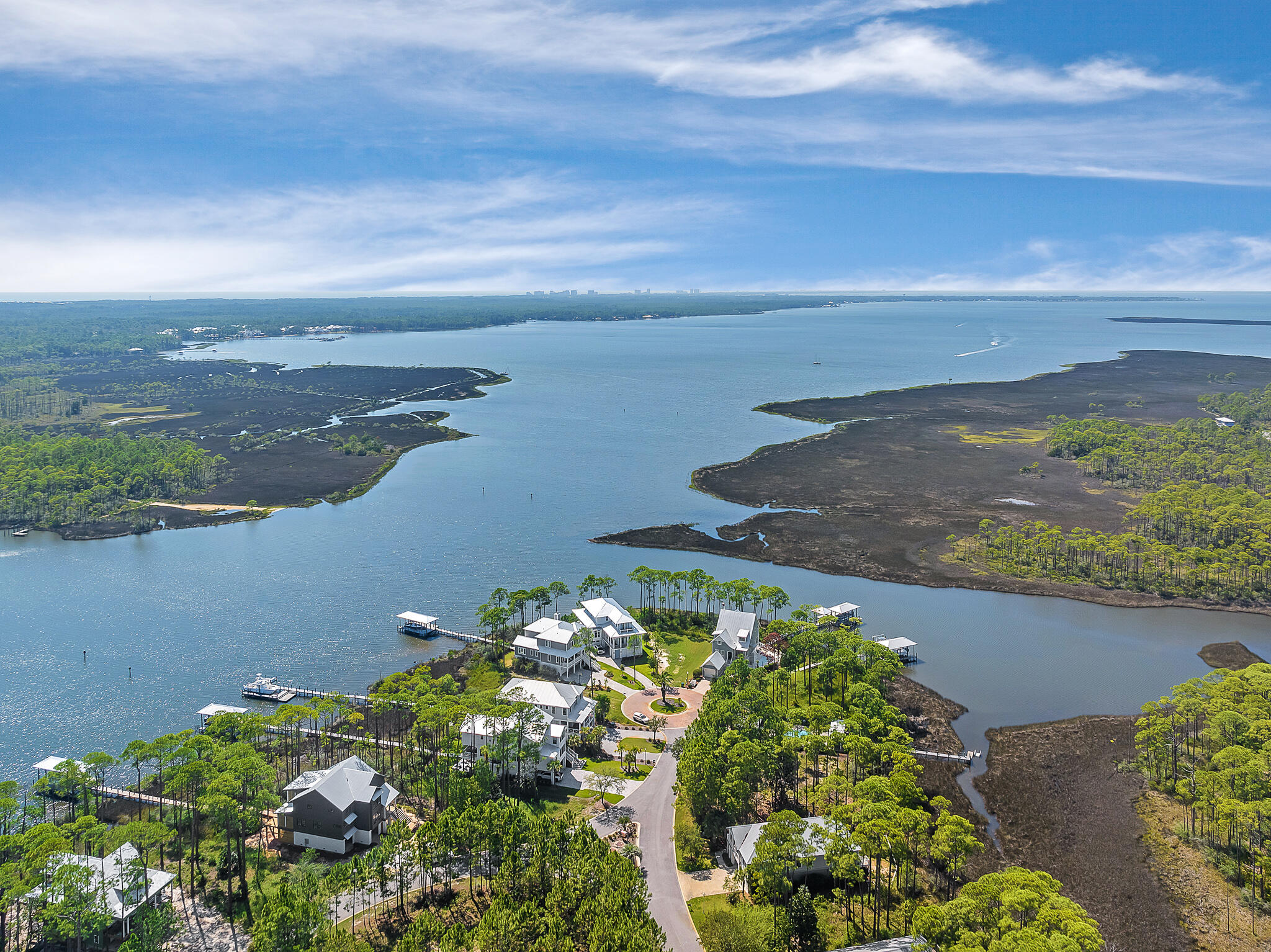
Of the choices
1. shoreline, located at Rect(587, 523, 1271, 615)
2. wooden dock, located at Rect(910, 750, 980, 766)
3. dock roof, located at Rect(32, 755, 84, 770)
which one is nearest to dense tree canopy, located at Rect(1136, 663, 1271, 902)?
wooden dock, located at Rect(910, 750, 980, 766)

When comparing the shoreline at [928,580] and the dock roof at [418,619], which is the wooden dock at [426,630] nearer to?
the dock roof at [418,619]

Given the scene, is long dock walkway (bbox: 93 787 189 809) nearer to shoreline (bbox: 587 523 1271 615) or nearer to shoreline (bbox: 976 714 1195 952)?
shoreline (bbox: 976 714 1195 952)

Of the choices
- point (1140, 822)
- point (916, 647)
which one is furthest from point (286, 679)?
point (1140, 822)

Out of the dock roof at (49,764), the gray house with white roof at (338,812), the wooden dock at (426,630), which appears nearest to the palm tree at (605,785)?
the gray house with white roof at (338,812)

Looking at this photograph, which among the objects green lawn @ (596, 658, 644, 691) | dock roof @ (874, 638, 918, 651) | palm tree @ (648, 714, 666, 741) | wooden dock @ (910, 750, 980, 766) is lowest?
wooden dock @ (910, 750, 980, 766)

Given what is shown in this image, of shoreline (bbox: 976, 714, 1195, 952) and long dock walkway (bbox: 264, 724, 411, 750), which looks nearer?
shoreline (bbox: 976, 714, 1195, 952)

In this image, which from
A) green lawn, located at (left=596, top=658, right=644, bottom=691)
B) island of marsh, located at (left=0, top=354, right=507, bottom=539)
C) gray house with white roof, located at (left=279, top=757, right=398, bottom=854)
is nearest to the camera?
gray house with white roof, located at (left=279, top=757, right=398, bottom=854)
